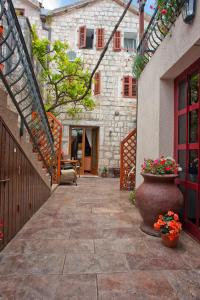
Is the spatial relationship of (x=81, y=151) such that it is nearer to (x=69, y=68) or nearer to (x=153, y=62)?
(x=69, y=68)

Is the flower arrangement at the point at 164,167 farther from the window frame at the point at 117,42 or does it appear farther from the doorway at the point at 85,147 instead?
the window frame at the point at 117,42

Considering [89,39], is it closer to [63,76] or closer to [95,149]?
[63,76]

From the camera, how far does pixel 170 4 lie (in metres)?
2.51

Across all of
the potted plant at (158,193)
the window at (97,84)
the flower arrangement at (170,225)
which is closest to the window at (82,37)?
the window at (97,84)

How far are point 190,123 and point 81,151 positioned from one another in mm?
6936

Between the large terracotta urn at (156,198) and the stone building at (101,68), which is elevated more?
the stone building at (101,68)

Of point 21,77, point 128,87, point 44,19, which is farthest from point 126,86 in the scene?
point 21,77

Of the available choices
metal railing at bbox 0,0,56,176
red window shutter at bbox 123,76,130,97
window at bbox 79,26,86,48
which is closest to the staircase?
metal railing at bbox 0,0,56,176

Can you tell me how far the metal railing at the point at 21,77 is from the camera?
2201 mm

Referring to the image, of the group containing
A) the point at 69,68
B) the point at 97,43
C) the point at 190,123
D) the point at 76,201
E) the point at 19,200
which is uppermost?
the point at 97,43

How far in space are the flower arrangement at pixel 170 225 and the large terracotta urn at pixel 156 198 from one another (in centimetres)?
9

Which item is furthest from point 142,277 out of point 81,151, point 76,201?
point 81,151

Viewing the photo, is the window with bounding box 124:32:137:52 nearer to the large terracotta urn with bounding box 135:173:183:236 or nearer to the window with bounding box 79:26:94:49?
the window with bounding box 79:26:94:49

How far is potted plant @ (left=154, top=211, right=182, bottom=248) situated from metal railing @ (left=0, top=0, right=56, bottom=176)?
2008mm
